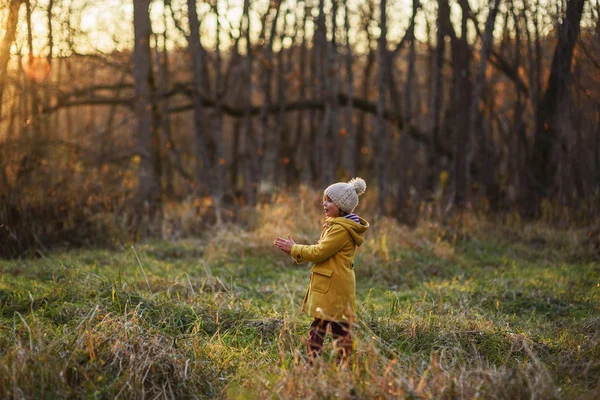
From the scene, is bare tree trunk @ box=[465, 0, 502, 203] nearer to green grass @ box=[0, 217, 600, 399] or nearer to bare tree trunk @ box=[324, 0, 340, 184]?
bare tree trunk @ box=[324, 0, 340, 184]

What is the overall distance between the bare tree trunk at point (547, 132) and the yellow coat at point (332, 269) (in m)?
6.88

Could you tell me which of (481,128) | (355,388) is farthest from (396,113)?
(355,388)

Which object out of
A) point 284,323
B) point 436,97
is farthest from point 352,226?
point 436,97

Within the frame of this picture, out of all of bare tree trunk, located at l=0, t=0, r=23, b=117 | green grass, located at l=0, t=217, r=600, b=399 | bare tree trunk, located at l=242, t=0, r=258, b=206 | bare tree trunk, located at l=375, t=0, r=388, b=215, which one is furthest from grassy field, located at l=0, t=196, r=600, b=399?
bare tree trunk, located at l=242, t=0, r=258, b=206

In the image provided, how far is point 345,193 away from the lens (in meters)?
4.05

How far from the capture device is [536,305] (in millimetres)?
5891

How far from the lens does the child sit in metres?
3.93

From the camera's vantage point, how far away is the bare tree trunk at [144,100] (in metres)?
11.0

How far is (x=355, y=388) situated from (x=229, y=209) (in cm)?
Result: 770

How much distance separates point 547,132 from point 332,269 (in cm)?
841

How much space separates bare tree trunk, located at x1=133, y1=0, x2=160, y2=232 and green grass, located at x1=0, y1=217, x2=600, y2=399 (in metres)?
3.04

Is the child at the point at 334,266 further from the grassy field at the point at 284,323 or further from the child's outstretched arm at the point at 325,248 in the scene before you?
the grassy field at the point at 284,323

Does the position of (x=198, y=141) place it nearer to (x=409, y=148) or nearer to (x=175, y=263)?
(x=175, y=263)

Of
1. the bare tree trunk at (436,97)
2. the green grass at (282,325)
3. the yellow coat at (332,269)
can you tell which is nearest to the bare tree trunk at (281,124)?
the bare tree trunk at (436,97)
